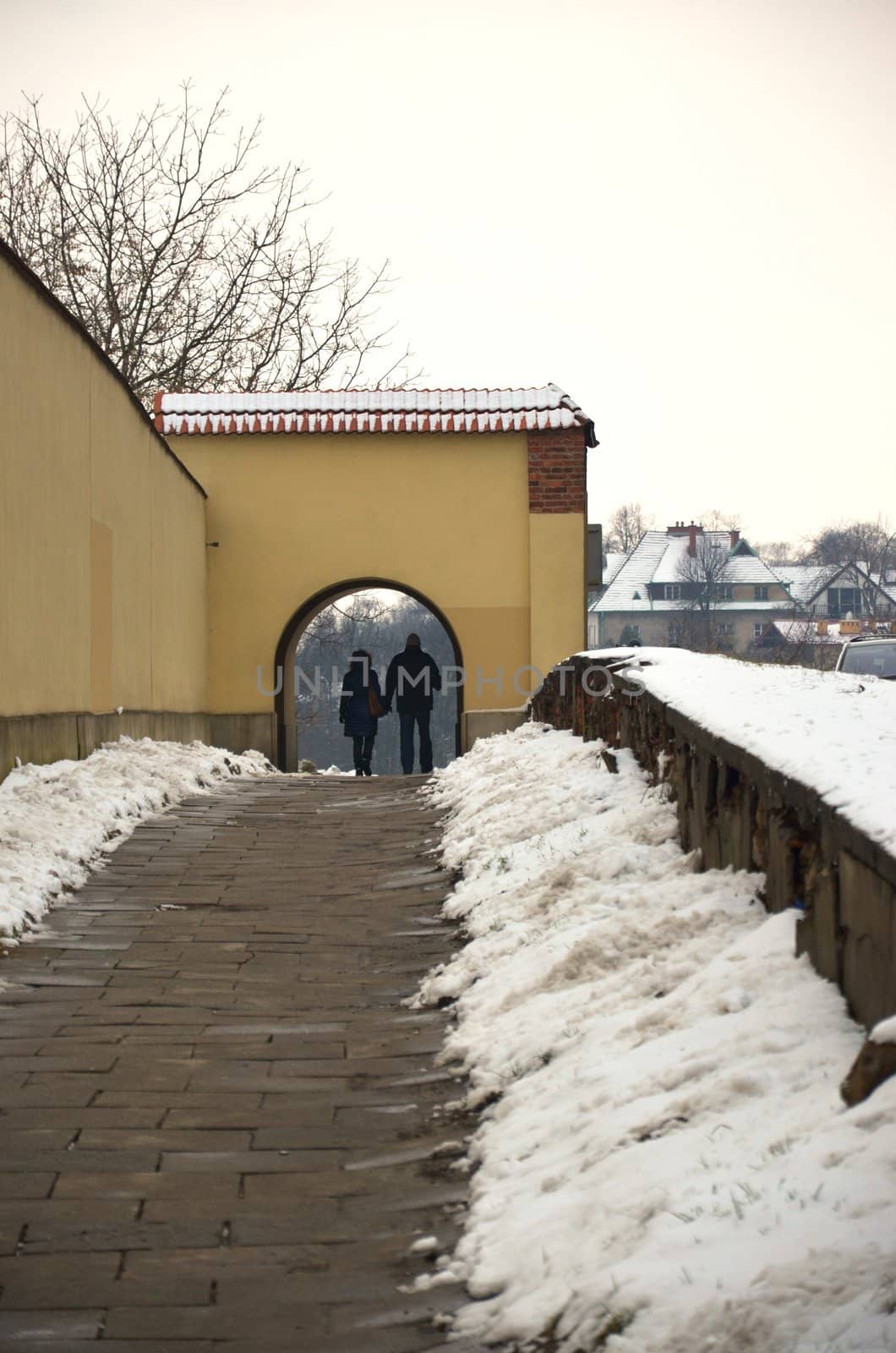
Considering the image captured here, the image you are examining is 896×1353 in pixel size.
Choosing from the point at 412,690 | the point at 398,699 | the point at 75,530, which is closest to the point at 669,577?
the point at 398,699

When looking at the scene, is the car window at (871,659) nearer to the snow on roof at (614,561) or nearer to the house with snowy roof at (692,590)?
the house with snowy roof at (692,590)

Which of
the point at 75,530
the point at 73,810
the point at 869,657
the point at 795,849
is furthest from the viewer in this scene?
the point at 869,657

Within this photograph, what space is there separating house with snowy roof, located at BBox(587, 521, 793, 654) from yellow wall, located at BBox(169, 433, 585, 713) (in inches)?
2594

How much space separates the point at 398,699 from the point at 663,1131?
14.0 metres

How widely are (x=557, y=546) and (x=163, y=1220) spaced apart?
14.2 m

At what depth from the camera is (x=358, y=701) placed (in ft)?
56.9

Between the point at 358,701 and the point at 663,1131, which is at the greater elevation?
the point at 358,701

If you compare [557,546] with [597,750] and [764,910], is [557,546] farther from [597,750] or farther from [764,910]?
[764,910]

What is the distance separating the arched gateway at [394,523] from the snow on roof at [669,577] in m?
69.9

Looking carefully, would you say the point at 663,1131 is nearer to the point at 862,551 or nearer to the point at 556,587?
the point at 556,587

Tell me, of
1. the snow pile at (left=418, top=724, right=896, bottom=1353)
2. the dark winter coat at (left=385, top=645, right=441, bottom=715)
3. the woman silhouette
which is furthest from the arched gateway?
the snow pile at (left=418, top=724, right=896, bottom=1353)

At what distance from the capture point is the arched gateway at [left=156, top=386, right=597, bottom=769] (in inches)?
670

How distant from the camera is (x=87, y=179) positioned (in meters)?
25.1

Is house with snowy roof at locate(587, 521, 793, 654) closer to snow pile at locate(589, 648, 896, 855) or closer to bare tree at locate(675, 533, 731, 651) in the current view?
bare tree at locate(675, 533, 731, 651)
